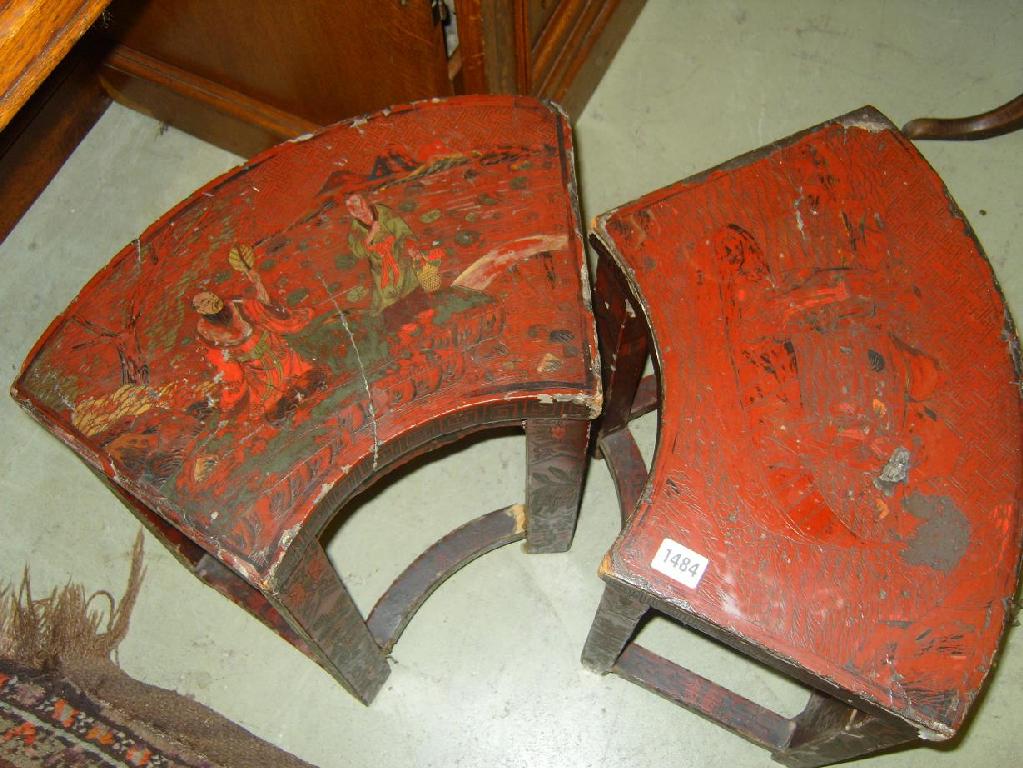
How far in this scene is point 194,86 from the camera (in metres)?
2.10

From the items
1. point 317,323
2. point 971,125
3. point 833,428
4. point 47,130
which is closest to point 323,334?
point 317,323

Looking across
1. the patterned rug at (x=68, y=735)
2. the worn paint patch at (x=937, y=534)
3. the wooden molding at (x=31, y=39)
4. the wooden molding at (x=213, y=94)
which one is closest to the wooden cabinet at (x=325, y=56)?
the wooden molding at (x=213, y=94)

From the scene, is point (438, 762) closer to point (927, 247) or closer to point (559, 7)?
point (927, 247)

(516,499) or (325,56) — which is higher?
(325,56)

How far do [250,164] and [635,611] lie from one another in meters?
0.86

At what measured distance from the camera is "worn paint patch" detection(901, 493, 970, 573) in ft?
4.21

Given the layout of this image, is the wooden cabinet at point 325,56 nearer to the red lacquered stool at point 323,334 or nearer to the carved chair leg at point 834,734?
the red lacquered stool at point 323,334

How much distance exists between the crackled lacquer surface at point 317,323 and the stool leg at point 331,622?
114 millimetres

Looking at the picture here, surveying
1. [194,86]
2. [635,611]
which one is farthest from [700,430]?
[194,86]

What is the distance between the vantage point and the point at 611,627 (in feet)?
5.08

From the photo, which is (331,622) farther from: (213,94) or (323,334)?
(213,94)

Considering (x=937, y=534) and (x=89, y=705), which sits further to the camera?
(x=89, y=705)

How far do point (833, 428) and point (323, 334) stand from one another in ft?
2.28

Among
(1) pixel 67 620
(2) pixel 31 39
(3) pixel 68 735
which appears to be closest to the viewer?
(2) pixel 31 39
